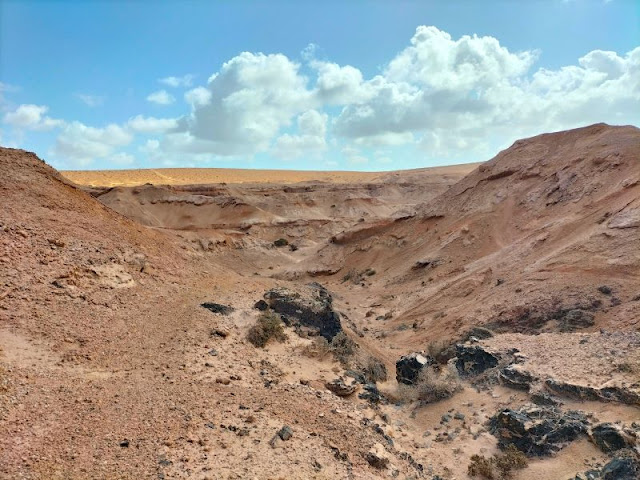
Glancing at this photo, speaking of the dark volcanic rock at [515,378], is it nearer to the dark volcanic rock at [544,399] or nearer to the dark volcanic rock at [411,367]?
the dark volcanic rock at [544,399]

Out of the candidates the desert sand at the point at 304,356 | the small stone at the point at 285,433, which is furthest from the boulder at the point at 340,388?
the small stone at the point at 285,433

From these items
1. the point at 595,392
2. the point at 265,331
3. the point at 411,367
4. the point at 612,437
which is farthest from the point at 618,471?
the point at 265,331

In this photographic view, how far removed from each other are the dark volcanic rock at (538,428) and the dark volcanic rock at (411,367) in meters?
2.33

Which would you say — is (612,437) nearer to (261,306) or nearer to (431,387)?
(431,387)

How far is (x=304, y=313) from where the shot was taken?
35.1 ft

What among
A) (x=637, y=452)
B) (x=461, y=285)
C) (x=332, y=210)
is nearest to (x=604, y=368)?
(x=637, y=452)

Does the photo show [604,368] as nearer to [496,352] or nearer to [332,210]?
[496,352]

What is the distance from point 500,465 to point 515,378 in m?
2.14

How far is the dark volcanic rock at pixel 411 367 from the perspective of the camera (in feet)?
32.7

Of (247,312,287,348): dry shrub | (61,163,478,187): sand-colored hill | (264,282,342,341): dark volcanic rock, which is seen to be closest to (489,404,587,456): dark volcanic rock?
(264,282,342,341): dark volcanic rock

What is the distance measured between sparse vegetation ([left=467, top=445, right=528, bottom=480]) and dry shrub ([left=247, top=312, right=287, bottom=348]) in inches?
160

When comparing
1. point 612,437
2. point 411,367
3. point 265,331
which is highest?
point 265,331

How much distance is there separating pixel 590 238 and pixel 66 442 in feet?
42.3

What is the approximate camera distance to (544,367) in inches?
342
